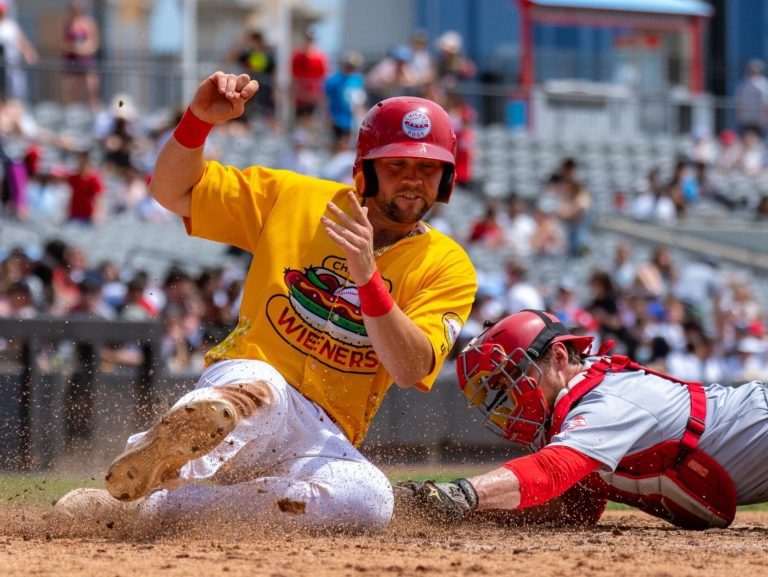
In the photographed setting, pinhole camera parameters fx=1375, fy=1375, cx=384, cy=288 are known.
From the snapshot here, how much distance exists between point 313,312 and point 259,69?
1357cm

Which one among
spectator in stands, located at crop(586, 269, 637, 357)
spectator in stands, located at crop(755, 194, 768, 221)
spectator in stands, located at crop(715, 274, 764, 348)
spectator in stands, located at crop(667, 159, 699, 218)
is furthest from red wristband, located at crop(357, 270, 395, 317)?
spectator in stands, located at crop(755, 194, 768, 221)

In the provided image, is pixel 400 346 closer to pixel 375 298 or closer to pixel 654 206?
pixel 375 298

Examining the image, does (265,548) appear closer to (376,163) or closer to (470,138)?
(376,163)

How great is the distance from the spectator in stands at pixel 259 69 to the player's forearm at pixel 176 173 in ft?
41.5

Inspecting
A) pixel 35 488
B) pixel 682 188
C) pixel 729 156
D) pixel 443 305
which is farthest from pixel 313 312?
pixel 729 156

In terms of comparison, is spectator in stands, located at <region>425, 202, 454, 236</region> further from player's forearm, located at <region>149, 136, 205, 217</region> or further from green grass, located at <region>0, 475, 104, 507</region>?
player's forearm, located at <region>149, 136, 205, 217</region>

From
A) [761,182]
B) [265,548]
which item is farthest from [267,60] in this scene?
[265,548]

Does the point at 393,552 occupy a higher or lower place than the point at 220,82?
lower

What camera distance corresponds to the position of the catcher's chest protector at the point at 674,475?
6.01 m

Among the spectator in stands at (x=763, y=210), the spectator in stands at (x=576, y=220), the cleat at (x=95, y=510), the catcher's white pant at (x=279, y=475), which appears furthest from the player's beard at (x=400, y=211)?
the spectator in stands at (x=763, y=210)

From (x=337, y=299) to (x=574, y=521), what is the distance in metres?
1.63

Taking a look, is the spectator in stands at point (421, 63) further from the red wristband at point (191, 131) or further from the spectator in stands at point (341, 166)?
the red wristband at point (191, 131)

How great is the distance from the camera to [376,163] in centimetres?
608

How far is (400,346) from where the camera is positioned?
5555 millimetres
